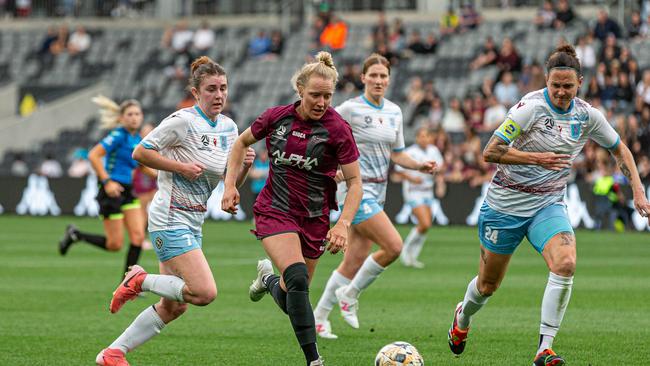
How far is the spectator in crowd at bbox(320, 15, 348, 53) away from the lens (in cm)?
3619

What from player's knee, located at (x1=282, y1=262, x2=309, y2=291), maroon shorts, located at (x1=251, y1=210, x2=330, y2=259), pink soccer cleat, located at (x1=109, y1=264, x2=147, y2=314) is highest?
maroon shorts, located at (x1=251, y1=210, x2=330, y2=259)

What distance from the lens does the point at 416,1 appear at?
38.9 m

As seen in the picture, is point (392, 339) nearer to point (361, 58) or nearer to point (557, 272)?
point (557, 272)

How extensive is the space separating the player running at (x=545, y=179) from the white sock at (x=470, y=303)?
0.37 feet

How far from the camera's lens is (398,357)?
9070 mm

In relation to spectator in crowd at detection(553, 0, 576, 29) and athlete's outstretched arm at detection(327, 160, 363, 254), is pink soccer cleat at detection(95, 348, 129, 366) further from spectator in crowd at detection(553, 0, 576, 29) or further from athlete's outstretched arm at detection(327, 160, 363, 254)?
spectator in crowd at detection(553, 0, 576, 29)

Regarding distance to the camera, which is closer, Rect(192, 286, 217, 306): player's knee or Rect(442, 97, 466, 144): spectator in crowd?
Rect(192, 286, 217, 306): player's knee

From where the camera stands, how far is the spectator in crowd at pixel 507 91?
3008 cm

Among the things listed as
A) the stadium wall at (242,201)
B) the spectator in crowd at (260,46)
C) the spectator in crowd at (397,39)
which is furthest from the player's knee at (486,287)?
the spectator in crowd at (260,46)

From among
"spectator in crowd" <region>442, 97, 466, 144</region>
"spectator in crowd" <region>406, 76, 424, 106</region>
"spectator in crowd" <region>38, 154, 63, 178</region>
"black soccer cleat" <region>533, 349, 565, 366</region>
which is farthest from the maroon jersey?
"spectator in crowd" <region>38, 154, 63, 178</region>

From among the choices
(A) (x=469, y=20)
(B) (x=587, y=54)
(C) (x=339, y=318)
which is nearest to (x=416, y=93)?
(A) (x=469, y=20)

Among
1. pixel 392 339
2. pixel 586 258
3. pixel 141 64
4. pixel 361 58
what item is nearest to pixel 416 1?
pixel 361 58

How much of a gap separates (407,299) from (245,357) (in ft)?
15.6

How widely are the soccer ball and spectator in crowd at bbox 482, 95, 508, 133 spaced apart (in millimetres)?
20630
